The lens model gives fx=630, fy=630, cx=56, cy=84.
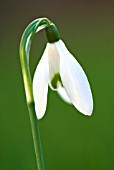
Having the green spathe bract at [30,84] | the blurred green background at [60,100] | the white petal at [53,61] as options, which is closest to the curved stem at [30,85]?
the green spathe bract at [30,84]

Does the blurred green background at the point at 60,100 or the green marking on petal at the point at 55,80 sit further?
the blurred green background at the point at 60,100

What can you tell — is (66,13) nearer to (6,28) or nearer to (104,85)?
(6,28)

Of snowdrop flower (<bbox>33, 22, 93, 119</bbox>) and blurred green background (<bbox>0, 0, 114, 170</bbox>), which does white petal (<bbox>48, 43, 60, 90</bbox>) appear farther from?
blurred green background (<bbox>0, 0, 114, 170</bbox>)

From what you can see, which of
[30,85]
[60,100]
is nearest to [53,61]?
[30,85]

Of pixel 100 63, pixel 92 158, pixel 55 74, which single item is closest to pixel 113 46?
pixel 100 63

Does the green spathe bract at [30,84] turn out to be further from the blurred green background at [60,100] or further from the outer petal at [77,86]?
the blurred green background at [60,100]
